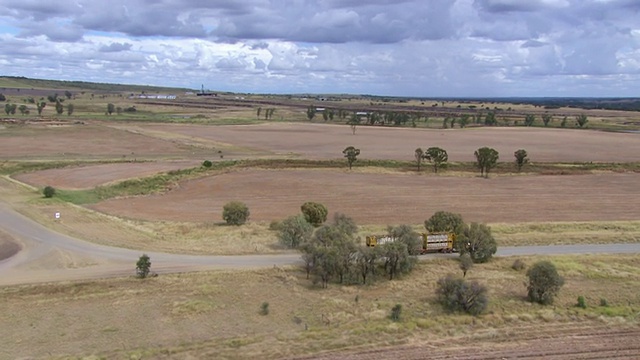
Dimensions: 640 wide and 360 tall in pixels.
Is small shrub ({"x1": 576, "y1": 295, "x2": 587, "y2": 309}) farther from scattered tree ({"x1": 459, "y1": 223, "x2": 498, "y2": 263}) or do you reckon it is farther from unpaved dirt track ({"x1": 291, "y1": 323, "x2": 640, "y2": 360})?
scattered tree ({"x1": 459, "y1": 223, "x2": 498, "y2": 263})

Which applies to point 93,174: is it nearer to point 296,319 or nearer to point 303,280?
point 303,280

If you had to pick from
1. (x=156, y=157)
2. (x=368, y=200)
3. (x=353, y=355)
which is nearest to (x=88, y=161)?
(x=156, y=157)

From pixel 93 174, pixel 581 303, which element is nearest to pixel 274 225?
pixel 581 303

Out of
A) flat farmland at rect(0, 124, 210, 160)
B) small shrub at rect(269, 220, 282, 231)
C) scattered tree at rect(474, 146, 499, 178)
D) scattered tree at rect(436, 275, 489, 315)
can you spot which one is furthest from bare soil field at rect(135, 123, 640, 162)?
scattered tree at rect(436, 275, 489, 315)

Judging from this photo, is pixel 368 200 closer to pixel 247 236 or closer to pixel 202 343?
pixel 247 236

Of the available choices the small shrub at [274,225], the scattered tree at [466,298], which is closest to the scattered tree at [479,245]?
the scattered tree at [466,298]

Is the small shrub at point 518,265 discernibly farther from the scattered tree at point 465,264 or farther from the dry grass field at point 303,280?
the scattered tree at point 465,264
